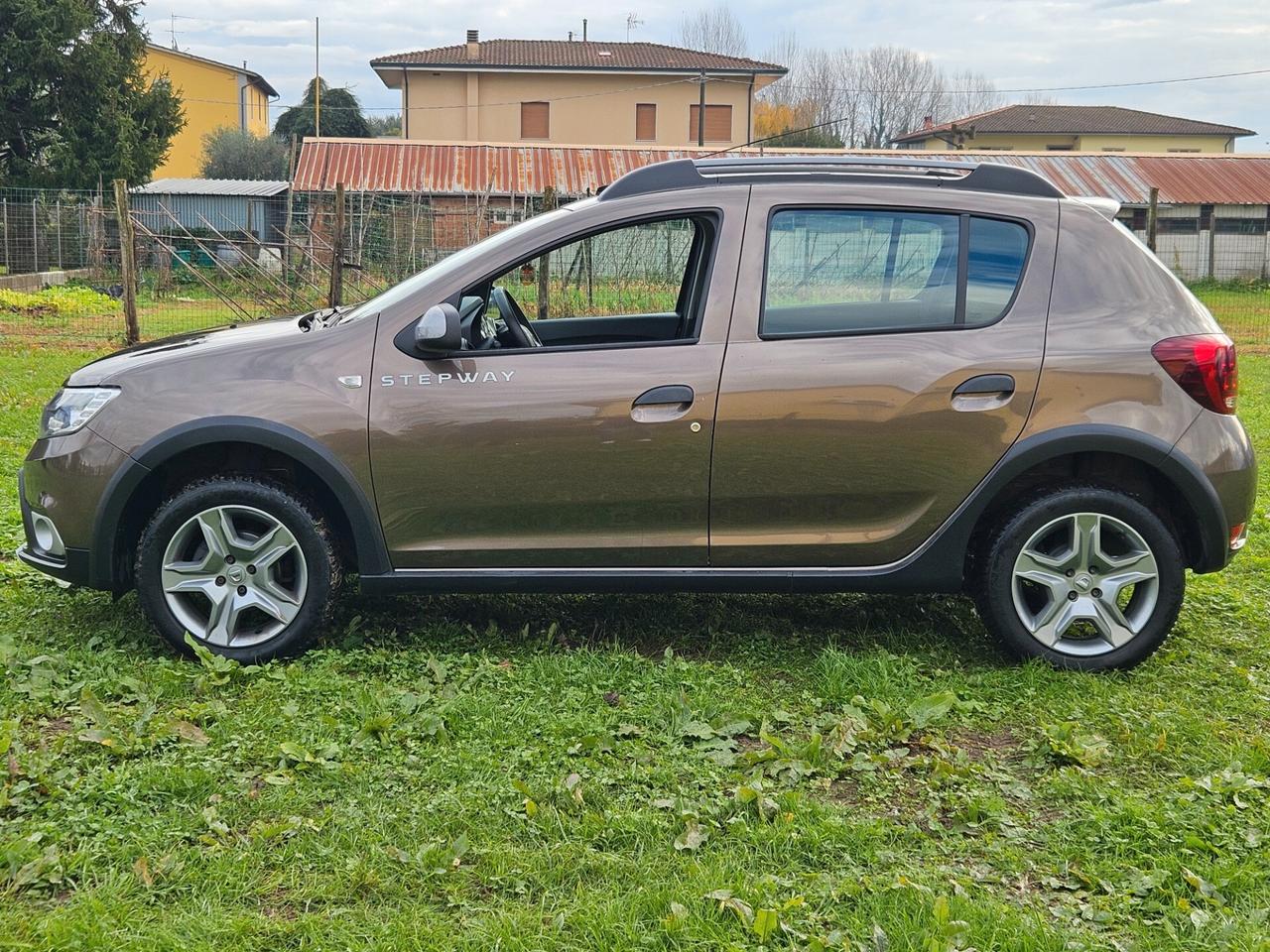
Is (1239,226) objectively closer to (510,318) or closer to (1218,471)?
(1218,471)

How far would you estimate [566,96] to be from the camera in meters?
48.4

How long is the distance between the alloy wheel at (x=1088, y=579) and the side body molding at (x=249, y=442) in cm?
236

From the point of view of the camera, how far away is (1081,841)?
3334 millimetres

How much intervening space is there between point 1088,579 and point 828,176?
1776 mm

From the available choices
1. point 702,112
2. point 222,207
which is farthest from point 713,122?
point 222,207

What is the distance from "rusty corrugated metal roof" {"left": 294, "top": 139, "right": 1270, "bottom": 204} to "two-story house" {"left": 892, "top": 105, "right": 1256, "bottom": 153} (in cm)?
2626

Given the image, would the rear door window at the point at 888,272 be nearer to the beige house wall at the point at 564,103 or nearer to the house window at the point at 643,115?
the beige house wall at the point at 564,103

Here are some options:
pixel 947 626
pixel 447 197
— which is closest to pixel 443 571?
pixel 947 626

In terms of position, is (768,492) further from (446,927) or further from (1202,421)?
(446,927)

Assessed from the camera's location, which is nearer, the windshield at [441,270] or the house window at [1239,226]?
the windshield at [441,270]

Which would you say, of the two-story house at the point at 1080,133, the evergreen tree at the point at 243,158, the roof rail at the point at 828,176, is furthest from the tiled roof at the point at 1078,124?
the roof rail at the point at 828,176

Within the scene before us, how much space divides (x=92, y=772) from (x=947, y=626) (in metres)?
3.29

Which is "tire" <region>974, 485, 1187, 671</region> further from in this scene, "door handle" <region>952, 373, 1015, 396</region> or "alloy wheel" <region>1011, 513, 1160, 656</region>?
"door handle" <region>952, 373, 1015, 396</region>

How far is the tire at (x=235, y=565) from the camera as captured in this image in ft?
14.8
